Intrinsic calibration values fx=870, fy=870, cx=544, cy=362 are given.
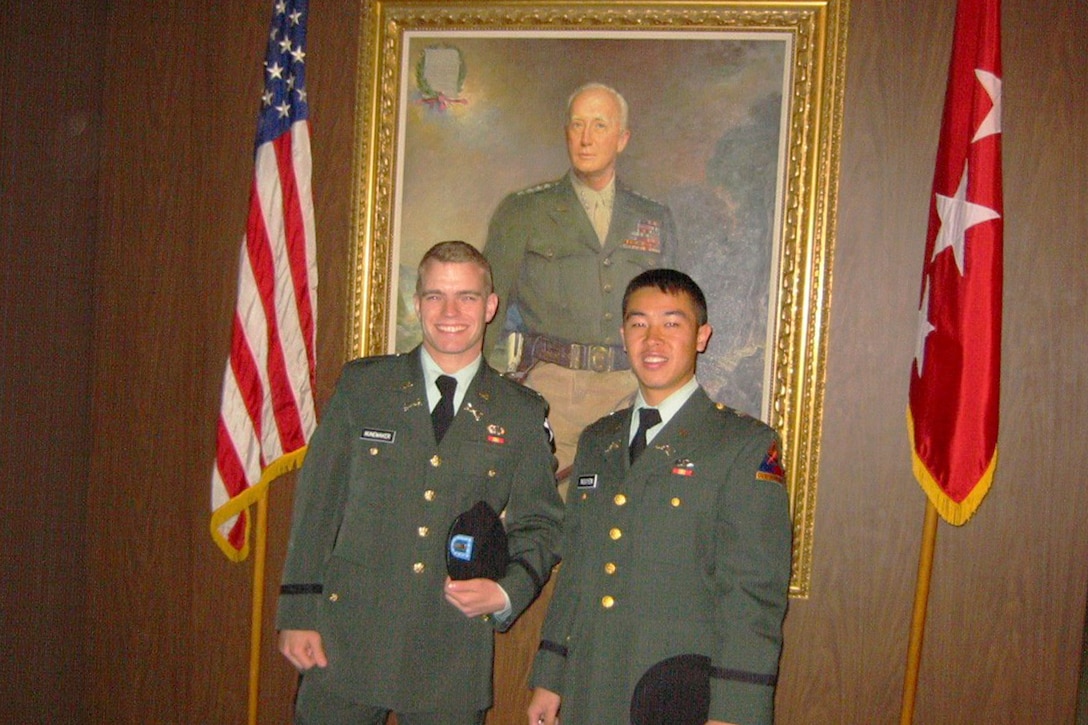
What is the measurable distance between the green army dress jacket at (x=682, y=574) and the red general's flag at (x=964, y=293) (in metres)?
0.71

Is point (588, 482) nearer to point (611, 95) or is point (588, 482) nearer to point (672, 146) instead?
→ point (672, 146)

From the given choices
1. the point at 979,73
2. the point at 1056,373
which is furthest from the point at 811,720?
the point at 979,73

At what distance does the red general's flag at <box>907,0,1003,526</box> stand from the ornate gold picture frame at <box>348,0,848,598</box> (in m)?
0.36

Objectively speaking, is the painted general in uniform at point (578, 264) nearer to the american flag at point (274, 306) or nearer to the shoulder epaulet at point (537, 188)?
the shoulder epaulet at point (537, 188)

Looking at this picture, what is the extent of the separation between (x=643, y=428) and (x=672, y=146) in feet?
3.86

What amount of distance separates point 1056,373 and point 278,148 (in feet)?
8.30

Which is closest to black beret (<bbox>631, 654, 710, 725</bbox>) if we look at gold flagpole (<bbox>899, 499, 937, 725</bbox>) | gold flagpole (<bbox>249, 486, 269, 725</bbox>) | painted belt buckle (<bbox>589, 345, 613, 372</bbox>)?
gold flagpole (<bbox>899, 499, 937, 725</bbox>)

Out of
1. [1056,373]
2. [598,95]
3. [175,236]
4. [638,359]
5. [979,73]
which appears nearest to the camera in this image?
[638,359]

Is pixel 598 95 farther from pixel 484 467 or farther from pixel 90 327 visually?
pixel 90 327

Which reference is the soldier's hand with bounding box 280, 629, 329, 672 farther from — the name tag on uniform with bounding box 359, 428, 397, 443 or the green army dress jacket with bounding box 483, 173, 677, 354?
the green army dress jacket with bounding box 483, 173, 677, 354

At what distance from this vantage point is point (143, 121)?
315cm

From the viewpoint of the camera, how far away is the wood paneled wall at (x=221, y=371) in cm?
271

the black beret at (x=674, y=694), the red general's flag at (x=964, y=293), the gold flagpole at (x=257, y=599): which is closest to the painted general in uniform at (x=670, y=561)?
the black beret at (x=674, y=694)

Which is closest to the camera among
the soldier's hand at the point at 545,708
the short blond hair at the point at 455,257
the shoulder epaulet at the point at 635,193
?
the soldier's hand at the point at 545,708
